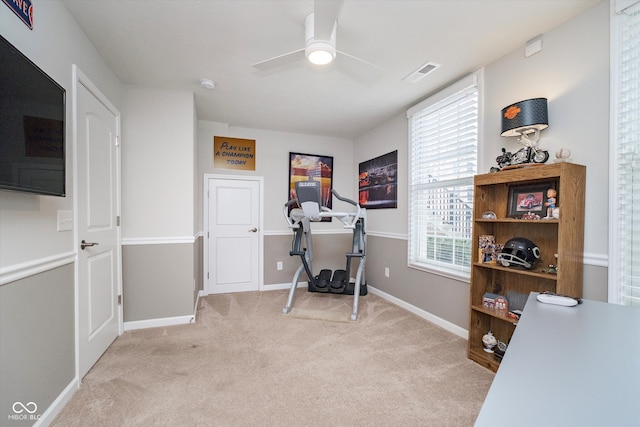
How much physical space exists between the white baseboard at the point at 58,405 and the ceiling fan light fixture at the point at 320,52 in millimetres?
2614

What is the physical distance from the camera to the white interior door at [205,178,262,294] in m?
4.07

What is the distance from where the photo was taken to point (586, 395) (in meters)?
0.51

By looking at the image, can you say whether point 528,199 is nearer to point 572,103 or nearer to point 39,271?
point 572,103

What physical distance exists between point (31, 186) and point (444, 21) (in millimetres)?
2603

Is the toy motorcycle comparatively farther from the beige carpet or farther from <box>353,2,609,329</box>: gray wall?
the beige carpet

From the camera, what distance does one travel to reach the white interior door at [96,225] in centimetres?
197

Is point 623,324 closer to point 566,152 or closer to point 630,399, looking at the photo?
point 630,399

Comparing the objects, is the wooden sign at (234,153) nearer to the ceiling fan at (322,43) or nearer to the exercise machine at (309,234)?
the exercise machine at (309,234)

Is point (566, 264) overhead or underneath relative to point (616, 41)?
underneath

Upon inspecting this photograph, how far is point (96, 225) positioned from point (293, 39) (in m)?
2.16

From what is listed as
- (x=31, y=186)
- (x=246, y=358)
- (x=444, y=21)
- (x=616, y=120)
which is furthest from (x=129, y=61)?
(x=616, y=120)

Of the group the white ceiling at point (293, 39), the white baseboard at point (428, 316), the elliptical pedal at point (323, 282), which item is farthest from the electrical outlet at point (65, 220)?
the white baseboard at point (428, 316)

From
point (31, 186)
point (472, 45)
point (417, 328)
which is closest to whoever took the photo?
point (31, 186)

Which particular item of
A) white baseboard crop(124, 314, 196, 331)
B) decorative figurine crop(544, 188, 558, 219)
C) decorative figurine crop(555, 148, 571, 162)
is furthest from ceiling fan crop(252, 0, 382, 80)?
white baseboard crop(124, 314, 196, 331)
